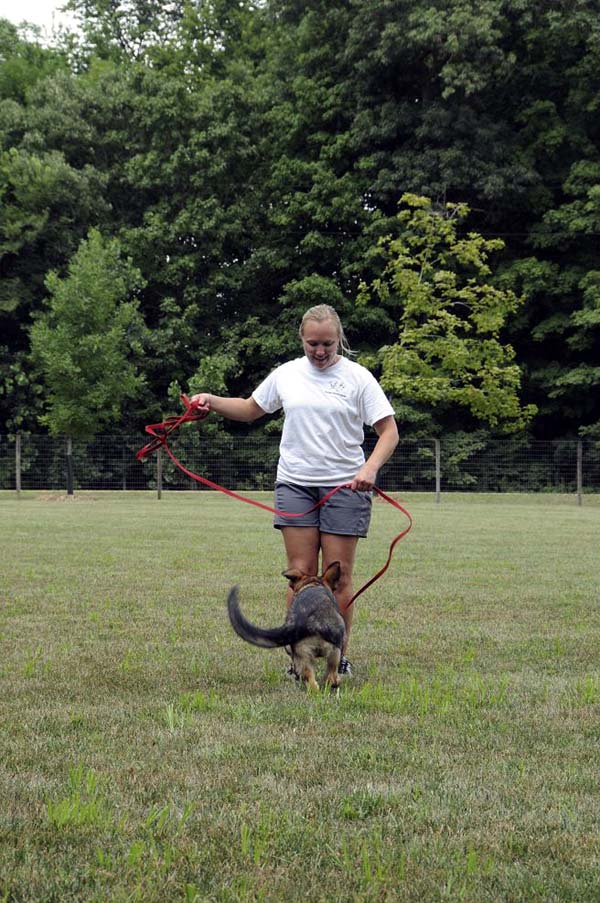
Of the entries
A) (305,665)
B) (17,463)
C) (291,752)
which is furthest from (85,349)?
(291,752)

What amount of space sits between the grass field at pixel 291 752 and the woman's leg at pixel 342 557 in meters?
0.42

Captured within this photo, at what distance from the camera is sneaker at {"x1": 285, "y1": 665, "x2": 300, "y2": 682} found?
530cm

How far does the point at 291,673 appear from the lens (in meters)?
5.47

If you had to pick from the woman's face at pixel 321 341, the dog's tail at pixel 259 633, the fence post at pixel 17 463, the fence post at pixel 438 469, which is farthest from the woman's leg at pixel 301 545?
the fence post at pixel 17 463

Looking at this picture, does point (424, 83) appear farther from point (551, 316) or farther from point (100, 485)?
point (100, 485)

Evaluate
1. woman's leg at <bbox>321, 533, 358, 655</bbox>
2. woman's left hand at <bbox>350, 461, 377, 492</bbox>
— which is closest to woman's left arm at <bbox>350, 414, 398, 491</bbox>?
woman's left hand at <bbox>350, 461, 377, 492</bbox>

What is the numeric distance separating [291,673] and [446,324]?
2655 cm

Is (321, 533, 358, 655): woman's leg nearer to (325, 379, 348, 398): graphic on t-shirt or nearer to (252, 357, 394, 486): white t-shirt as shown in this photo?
(252, 357, 394, 486): white t-shirt

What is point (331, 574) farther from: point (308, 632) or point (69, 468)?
point (69, 468)

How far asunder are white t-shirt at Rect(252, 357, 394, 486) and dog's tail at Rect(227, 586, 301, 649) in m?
0.89

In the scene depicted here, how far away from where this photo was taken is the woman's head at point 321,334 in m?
5.30

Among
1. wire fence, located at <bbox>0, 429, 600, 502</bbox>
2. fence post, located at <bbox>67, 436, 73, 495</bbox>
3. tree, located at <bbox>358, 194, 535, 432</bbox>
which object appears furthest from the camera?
tree, located at <bbox>358, 194, 535, 432</bbox>

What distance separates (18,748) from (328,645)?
5.55ft

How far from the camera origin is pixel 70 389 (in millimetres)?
30219
